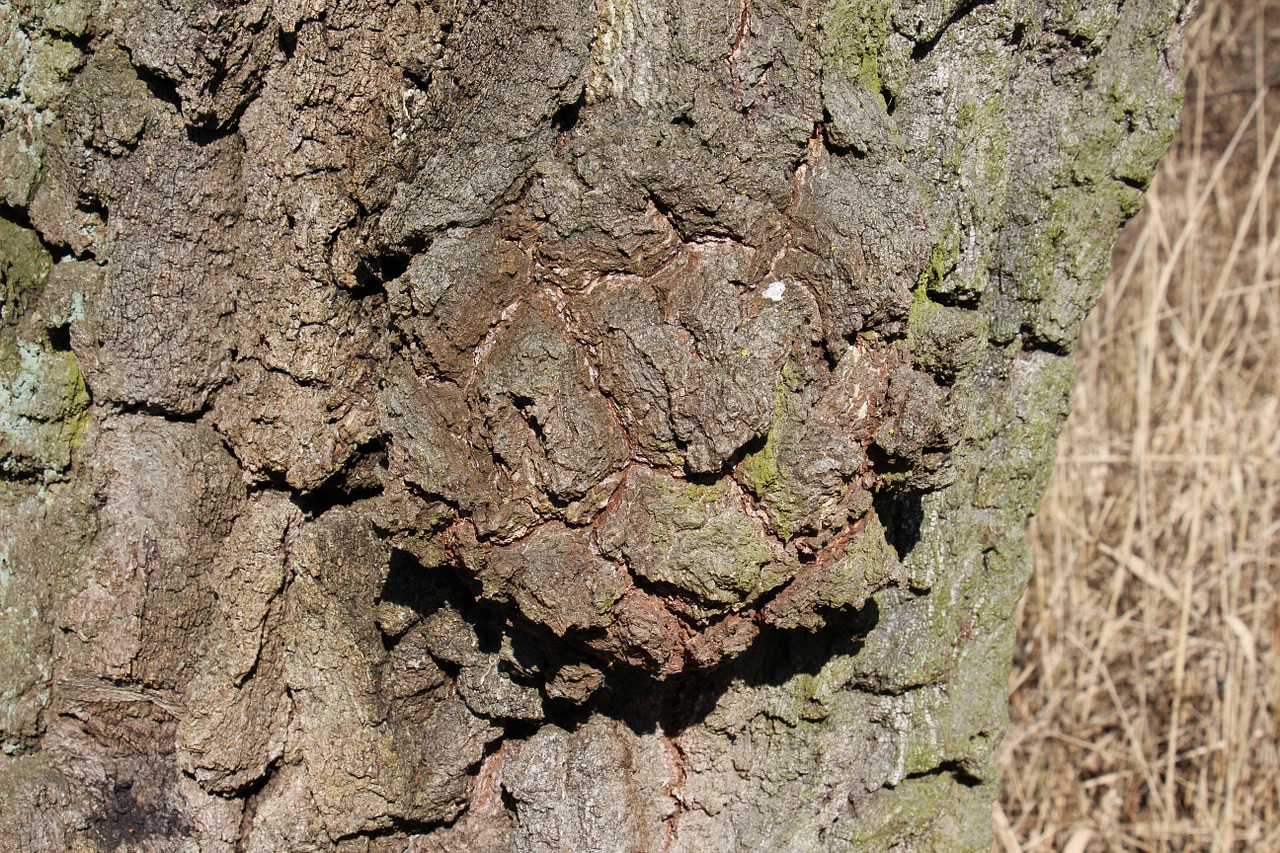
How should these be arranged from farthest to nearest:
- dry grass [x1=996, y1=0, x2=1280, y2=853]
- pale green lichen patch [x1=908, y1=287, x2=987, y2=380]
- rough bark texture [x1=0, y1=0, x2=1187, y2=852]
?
1. dry grass [x1=996, y1=0, x2=1280, y2=853]
2. pale green lichen patch [x1=908, y1=287, x2=987, y2=380]
3. rough bark texture [x1=0, y1=0, x2=1187, y2=852]

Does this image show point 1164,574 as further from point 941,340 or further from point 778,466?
point 778,466

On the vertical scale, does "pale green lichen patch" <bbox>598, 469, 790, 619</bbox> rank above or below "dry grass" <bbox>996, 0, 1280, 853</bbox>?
below

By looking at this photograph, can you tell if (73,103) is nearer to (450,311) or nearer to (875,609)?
(450,311)

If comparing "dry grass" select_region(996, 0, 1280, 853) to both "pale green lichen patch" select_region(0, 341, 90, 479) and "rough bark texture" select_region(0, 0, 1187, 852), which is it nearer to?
"rough bark texture" select_region(0, 0, 1187, 852)

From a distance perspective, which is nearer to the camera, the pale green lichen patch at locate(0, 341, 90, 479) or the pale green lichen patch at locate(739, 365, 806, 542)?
the pale green lichen patch at locate(739, 365, 806, 542)

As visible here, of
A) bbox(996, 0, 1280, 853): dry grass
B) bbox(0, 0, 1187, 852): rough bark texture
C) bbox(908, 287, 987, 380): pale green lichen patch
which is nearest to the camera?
bbox(0, 0, 1187, 852): rough bark texture

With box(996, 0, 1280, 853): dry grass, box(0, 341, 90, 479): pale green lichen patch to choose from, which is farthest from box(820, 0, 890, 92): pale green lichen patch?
box(996, 0, 1280, 853): dry grass

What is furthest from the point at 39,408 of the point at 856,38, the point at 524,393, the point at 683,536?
the point at 856,38
